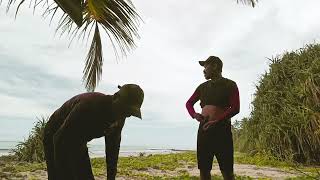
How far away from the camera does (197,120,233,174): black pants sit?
Result: 18.0 feet

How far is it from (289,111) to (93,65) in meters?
7.12

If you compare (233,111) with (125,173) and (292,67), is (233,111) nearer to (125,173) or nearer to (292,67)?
(125,173)

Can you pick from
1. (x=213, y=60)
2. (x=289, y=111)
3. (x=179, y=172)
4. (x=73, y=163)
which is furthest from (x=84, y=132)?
(x=289, y=111)

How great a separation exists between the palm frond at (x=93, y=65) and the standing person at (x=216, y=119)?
1.77 m

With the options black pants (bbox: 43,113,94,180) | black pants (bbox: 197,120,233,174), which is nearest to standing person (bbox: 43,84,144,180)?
black pants (bbox: 43,113,94,180)

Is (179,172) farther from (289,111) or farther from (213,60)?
(213,60)

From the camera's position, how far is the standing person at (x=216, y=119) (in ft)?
18.1

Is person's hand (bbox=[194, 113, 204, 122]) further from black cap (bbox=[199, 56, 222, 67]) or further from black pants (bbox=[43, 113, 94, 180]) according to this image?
black pants (bbox=[43, 113, 94, 180])

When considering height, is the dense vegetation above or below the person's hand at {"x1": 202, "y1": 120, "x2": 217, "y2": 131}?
above

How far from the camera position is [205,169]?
5.58m

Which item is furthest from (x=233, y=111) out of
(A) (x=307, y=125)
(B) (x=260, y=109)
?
(B) (x=260, y=109)

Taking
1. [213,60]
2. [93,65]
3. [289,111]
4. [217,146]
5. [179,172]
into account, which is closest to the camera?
[217,146]

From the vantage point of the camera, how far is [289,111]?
12602 millimetres

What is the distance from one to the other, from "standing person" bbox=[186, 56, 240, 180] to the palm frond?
5.82 feet
